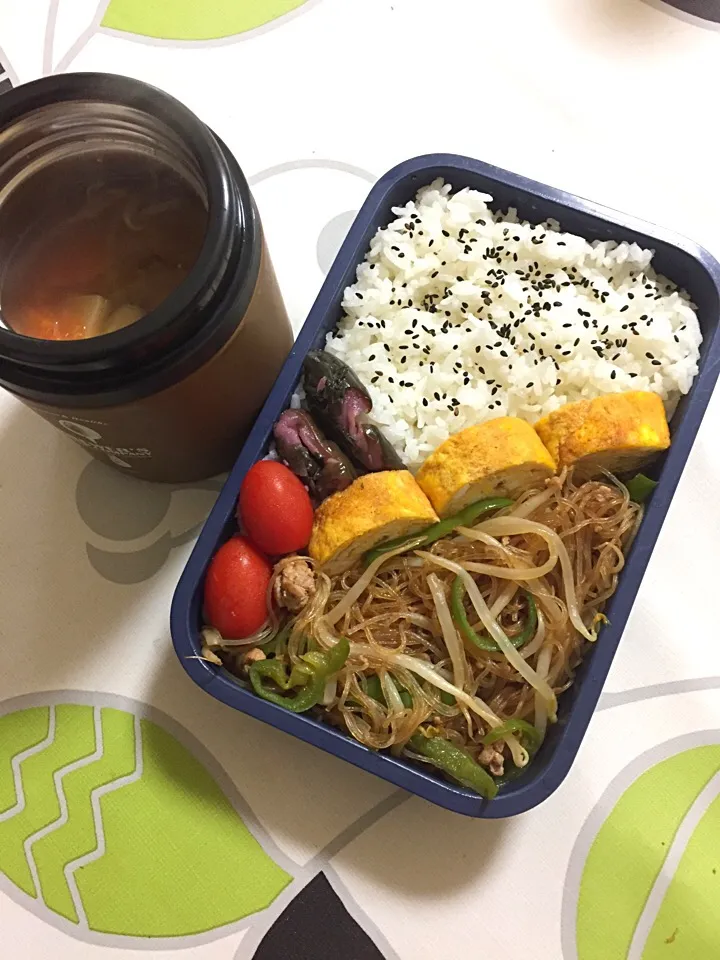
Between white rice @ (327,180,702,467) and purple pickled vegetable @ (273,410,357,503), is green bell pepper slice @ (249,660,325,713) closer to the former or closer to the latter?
purple pickled vegetable @ (273,410,357,503)

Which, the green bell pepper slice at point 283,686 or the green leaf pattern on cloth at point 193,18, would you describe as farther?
the green leaf pattern on cloth at point 193,18

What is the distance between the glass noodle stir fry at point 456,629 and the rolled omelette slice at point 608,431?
0.04 meters

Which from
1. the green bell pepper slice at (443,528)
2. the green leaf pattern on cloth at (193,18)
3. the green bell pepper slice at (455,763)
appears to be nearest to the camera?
the green bell pepper slice at (455,763)

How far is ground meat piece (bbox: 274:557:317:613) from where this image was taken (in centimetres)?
123

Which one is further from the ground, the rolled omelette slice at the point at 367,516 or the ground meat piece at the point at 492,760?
the rolled omelette slice at the point at 367,516

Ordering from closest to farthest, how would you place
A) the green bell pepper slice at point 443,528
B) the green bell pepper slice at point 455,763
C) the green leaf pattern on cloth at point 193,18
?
the green bell pepper slice at point 455,763
the green bell pepper slice at point 443,528
the green leaf pattern on cloth at point 193,18

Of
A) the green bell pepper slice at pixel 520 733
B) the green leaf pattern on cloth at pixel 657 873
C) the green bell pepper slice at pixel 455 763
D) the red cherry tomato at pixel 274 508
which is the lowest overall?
the green leaf pattern on cloth at pixel 657 873

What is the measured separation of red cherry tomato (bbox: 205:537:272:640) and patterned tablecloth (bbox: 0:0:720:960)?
0.58 feet

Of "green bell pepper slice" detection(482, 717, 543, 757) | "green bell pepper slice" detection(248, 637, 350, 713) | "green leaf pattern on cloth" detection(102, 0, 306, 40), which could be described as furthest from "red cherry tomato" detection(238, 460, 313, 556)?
"green leaf pattern on cloth" detection(102, 0, 306, 40)

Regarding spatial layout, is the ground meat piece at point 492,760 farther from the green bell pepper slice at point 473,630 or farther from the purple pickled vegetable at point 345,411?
the purple pickled vegetable at point 345,411

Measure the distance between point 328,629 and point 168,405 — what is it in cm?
41

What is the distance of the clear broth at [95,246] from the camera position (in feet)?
3.84

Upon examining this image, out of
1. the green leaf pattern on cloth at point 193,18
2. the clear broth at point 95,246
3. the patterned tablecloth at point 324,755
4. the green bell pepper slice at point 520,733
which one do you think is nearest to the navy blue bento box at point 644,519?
the green bell pepper slice at point 520,733

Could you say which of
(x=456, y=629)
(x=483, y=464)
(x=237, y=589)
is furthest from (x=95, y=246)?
(x=456, y=629)
